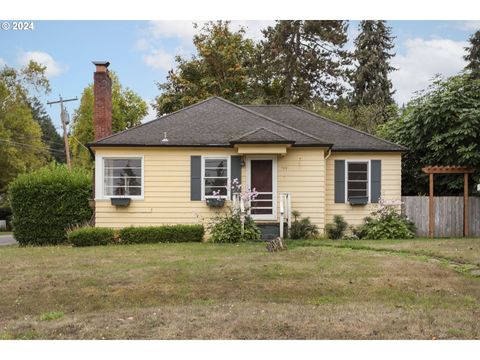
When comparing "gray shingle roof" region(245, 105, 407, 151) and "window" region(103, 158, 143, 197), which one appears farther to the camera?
"gray shingle roof" region(245, 105, 407, 151)

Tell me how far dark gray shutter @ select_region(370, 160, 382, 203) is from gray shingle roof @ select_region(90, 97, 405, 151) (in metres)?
0.49

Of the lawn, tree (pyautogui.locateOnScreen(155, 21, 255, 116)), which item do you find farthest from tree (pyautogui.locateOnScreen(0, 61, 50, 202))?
the lawn

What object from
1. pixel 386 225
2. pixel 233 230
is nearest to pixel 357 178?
pixel 386 225

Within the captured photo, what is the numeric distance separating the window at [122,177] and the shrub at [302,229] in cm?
457

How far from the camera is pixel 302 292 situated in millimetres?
7465

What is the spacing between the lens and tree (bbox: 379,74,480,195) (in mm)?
15211

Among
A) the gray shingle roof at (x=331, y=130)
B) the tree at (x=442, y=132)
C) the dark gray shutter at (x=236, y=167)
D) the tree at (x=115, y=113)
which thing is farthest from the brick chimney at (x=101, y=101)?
the tree at (x=115, y=113)

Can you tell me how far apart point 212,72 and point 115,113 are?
796cm

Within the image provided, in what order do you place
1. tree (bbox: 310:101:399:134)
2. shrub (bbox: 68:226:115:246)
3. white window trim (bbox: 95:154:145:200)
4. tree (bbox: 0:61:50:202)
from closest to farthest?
shrub (bbox: 68:226:115:246)
white window trim (bbox: 95:154:145:200)
tree (bbox: 310:101:399:134)
tree (bbox: 0:61:50:202)

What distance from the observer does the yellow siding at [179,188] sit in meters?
14.7

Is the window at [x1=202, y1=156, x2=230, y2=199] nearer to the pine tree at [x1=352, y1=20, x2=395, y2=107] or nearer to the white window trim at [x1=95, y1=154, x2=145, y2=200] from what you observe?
the white window trim at [x1=95, y1=154, x2=145, y2=200]
